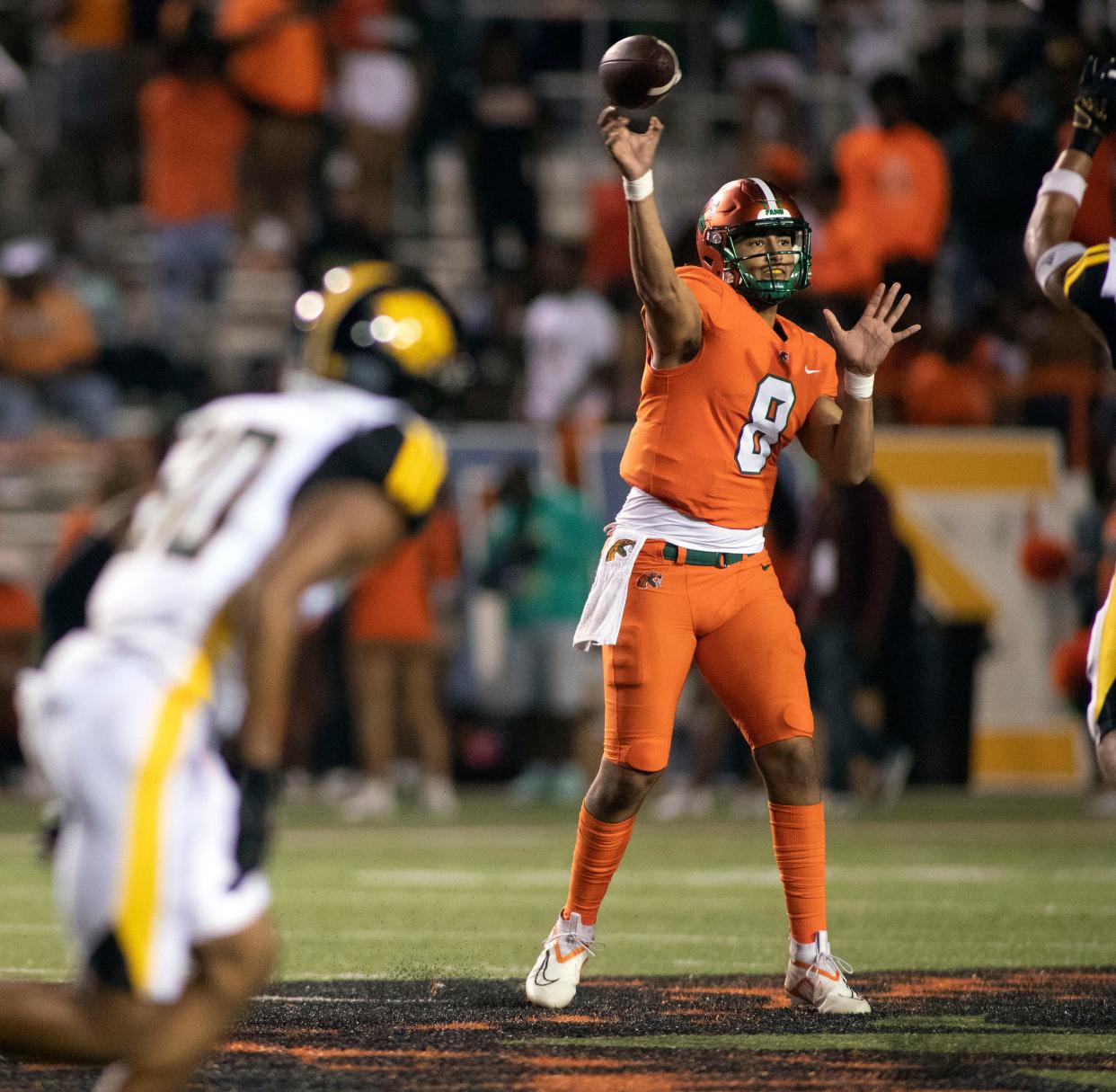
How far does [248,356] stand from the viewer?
15656 millimetres

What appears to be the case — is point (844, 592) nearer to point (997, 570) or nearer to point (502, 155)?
point (997, 570)

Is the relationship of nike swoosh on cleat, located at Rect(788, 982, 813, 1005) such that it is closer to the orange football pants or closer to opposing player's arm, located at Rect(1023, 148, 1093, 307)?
the orange football pants

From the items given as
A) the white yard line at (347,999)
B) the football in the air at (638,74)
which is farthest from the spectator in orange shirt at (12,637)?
the football in the air at (638,74)

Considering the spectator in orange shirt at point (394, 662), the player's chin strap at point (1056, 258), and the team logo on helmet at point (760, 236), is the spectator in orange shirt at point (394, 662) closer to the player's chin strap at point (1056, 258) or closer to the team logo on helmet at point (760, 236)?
the team logo on helmet at point (760, 236)

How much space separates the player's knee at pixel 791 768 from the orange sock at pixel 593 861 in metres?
0.41

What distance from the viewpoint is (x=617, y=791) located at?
599cm

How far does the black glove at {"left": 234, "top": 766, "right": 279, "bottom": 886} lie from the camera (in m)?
3.89

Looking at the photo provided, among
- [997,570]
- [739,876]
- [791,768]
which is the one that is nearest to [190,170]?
[997,570]

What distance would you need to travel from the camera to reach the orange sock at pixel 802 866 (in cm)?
603

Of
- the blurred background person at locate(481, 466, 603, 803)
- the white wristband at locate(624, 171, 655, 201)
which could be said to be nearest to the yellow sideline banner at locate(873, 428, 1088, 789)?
the blurred background person at locate(481, 466, 603, 803)

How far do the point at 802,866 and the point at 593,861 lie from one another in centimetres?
59

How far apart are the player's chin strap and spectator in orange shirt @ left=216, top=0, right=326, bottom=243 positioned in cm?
991

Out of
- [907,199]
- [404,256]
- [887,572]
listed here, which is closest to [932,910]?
[887,572]

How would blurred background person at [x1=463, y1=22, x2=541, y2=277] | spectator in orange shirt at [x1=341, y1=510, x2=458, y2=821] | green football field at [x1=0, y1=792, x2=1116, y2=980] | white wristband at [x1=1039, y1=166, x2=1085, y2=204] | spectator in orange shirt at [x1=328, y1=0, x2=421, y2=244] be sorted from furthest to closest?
blurred background person at [x1=463, y1=22, x2=541, y2=277] → spectator in orange shirt at [x1=328, y1=0, x2=421, y2=244] → spectator in orange shirt at [x1=341, y1=510, x2=458, y2=821] → green football field at [x1=0, y1=792, x2=1116, y2=980] → white wristband at [x1=1039, y1=166, x2=1085, y2=204]
